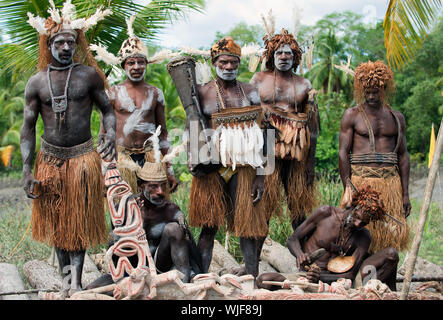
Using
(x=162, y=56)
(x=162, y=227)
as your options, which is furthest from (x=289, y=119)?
(x=162, y=227)

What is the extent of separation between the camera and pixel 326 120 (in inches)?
566

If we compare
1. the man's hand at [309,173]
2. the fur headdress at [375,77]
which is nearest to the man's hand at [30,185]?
the man's hand at [309,173]

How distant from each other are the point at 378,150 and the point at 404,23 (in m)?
1.17

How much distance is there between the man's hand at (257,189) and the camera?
4.32 m

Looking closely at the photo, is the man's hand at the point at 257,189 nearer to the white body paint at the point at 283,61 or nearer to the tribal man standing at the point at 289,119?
the tribal man standing at the point at 289,119

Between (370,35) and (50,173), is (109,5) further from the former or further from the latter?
(370,35)

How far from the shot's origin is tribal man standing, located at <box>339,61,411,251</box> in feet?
16.3

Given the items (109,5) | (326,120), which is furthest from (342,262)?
(326,120)

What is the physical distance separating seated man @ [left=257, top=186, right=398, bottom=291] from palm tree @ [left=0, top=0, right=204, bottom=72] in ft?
10.2

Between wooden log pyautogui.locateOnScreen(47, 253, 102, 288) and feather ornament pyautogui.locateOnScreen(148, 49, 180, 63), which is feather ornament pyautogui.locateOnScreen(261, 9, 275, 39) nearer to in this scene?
feather ornament pyautogui.locateOnScreen(148, 49, 180, 63)

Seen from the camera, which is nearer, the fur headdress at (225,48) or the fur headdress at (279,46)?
the fur headdress at (225,48)

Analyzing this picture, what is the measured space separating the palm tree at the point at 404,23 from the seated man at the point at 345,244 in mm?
1395

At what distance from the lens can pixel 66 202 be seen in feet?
13.5
